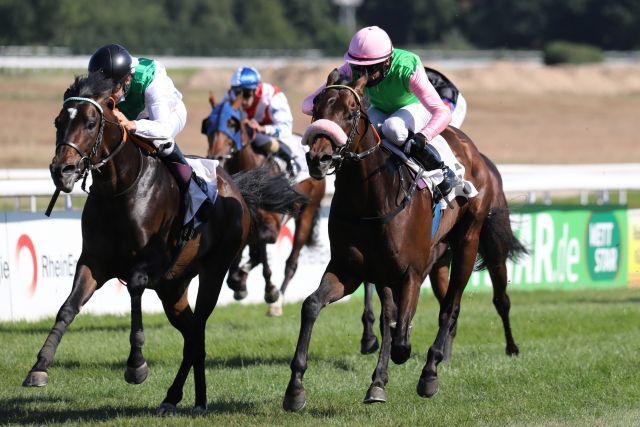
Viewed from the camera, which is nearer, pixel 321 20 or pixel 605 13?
pixel 605 13

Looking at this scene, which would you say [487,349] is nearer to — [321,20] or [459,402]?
[459,402]

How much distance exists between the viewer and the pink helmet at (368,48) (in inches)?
266

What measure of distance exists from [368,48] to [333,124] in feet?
2.45

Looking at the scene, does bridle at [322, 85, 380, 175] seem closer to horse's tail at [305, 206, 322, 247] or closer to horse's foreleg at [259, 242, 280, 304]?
horse's foreleg at [259, 242, 280, 304]

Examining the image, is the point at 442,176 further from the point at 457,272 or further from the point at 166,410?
the point at 166,410

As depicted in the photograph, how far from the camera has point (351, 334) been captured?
34.6ft

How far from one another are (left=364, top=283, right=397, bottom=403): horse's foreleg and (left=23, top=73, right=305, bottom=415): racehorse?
985 mm

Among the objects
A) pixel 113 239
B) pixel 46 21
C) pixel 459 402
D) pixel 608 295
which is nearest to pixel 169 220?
pixel 113 239

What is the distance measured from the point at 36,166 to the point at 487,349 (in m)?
17.6

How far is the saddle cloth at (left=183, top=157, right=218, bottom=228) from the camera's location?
7.11m

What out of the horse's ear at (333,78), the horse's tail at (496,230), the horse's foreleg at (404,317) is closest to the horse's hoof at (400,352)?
the horse's foreleg at (404,317)

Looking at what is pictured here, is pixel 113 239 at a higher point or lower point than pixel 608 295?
higher

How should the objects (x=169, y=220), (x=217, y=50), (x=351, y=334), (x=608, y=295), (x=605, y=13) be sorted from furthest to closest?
(x=605, y=13)
(x=217, y=50)
(x=608, y=295)
(x=351, y=334)
(x=169, y=220)

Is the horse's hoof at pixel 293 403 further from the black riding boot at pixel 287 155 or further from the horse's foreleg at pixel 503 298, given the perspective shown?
the black riding boot at pixel 287 155
